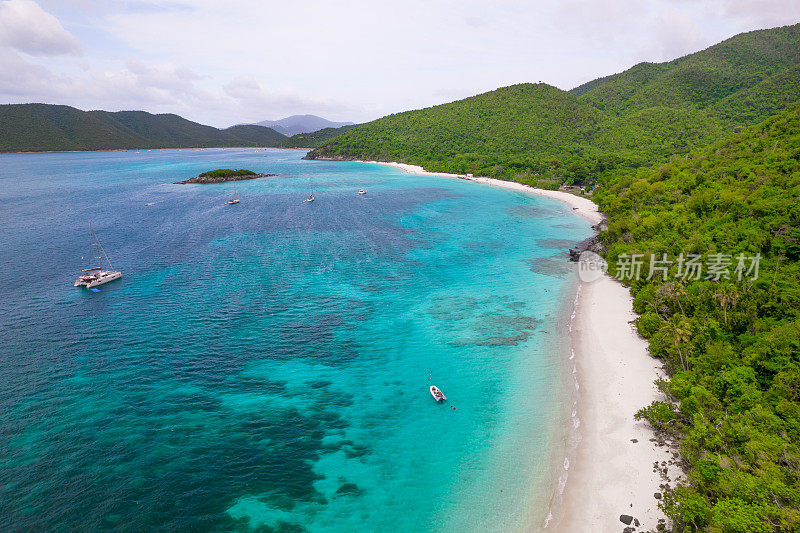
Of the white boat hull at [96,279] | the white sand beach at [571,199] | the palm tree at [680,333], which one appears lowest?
the white boat hull at [96,279]

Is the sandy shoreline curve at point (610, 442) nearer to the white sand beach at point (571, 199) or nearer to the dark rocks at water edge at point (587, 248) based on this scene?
the dark rocks at water edge at point (587, 248)

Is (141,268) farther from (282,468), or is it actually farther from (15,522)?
(282,468)

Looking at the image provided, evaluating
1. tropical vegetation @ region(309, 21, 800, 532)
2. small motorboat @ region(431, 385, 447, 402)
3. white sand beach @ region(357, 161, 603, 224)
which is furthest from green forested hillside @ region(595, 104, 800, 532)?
white sand beach @ region(357, 161, 603, 224)

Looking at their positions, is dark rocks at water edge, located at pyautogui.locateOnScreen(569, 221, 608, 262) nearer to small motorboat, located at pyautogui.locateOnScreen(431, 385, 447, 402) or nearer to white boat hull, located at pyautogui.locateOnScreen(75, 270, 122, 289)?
small motorboat, located at pyautogui.locateOnScreen(431, 385, 447, 402)

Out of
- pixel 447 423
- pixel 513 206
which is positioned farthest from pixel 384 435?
pixel 513 206

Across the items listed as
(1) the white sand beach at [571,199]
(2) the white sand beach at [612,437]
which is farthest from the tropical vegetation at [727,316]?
(1) the white sand beach at [571,199]
